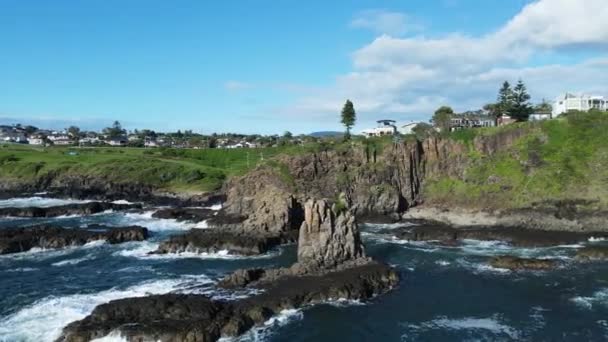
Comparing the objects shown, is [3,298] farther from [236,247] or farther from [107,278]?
[236,247]

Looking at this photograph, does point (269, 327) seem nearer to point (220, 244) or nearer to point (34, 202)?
point (220, 244)

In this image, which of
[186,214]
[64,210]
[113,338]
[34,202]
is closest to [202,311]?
[113,338]

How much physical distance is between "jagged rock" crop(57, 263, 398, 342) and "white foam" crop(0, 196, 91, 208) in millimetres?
77260

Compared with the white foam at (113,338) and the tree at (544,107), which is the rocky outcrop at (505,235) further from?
the tree at (544,107)

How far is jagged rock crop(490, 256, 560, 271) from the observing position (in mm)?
59769

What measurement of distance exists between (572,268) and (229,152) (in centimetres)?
12901

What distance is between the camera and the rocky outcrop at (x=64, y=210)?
99000mm

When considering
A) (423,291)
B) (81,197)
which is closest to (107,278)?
(423,291)

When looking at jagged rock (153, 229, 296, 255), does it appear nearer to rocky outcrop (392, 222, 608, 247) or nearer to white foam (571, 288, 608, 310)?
rocky outcrop (392, 222, 608, 247)

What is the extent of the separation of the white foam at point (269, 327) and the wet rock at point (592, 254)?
3584cm

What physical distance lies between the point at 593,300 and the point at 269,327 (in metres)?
28.6

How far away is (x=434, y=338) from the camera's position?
137 ft

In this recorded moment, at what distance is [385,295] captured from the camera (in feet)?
170

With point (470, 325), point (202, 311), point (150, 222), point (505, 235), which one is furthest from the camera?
point (150, 222)
